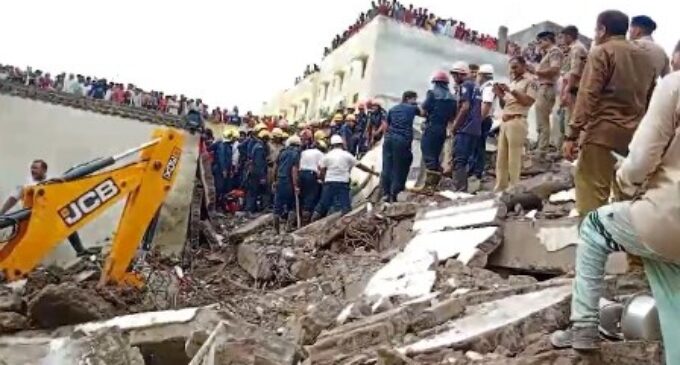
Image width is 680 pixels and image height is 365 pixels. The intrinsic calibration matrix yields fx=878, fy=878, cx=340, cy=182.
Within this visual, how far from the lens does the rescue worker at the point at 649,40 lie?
5638mm

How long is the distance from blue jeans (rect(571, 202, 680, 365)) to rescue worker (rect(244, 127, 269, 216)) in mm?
11253

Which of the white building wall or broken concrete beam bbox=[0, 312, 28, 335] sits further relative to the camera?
the white building wall

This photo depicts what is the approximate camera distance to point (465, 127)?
10.0 m

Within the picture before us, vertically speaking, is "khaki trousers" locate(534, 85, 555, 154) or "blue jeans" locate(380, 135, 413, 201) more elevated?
"khaki trousers" locate(534, 85, 555, 154)

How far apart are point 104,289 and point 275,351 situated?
3478mm

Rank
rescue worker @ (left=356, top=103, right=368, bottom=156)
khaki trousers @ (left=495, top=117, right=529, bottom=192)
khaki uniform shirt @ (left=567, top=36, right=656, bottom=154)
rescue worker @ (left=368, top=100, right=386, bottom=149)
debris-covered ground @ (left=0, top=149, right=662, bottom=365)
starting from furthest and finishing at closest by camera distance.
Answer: rescue worker @ (left=356, top=103, right=368, bottom=156) → rescue worker @ (left=368, top=100, right=386, bottom=149) → khaki trousers @ (left=495, top=117, right=529, bottom=192) → khaki uniform shirt @ (left=567, top=36, right=656, bottom=154) → debris-covered ground @ (left=0, top=149, right=662, bottom=365)

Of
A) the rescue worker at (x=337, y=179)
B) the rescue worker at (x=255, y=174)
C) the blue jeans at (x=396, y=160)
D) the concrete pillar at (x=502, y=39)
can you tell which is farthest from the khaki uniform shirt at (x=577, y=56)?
the concrete pillar at (x=502, y=39)

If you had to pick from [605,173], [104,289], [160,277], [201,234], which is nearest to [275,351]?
[605,173]

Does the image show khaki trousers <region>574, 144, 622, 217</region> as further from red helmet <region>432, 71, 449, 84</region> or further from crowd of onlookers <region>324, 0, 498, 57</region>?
crowd of onlookers <region>324, 0, 498, 57</region>

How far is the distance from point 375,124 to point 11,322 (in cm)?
957

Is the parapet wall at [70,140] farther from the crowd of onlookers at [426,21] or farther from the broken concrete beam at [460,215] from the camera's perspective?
the crowd of onlookers at [426,21]

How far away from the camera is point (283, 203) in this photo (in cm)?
1246

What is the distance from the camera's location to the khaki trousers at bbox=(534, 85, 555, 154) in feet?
32.8

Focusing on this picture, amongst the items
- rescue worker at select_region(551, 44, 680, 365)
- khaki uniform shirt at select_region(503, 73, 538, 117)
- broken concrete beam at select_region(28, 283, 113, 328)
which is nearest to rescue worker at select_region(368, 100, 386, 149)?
khaki uniform shirt at select_region(503, 73, 538, 117)
